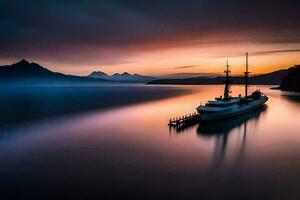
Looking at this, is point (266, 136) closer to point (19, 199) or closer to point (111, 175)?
point (111, 175)

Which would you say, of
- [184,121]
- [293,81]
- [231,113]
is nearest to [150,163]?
[184,121]

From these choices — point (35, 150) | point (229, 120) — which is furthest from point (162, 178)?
point (229, 120)

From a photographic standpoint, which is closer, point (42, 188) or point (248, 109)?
point (42, 188)

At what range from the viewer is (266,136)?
35531 mm

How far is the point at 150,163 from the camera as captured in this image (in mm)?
22891

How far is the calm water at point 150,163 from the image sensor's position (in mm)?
17141

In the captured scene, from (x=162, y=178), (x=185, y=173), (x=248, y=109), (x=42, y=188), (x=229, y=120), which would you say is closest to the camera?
(x=42, y=188)

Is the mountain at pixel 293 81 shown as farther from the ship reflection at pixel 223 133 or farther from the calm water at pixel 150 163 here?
the calm water at pixel 150 163

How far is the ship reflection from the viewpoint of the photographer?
25.9m

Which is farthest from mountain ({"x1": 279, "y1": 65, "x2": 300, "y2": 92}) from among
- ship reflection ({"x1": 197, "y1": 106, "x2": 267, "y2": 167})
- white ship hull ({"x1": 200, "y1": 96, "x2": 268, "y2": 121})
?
ship reflection ({"x1": 197, "y1": 106, "x2": 267, "y2": 167})

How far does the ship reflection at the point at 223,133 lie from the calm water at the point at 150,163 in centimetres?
13

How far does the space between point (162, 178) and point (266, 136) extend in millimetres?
24143

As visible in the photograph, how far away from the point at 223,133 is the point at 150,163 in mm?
18654

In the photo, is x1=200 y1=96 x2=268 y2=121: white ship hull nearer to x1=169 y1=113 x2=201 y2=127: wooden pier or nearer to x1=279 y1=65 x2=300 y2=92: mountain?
x1=169 y1=113 x2=201 y2=127: wooden pier
